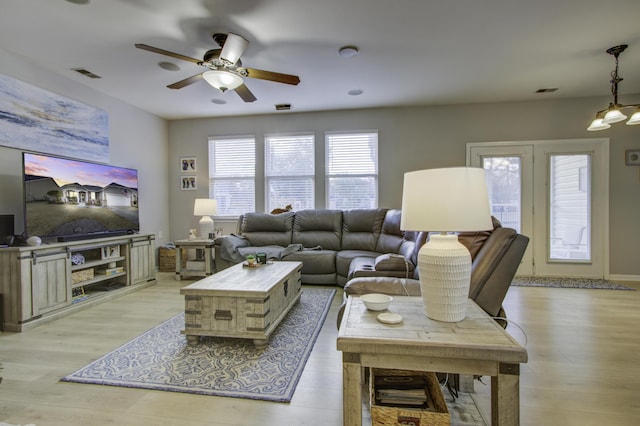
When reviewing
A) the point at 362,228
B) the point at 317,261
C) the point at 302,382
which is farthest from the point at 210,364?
the point at 362,228

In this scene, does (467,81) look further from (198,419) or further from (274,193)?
(198,419)

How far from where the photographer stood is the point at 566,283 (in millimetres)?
4000

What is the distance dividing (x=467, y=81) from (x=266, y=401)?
413 cm

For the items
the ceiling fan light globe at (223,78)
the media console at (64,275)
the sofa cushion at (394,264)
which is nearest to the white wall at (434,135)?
the media console at (64,275)

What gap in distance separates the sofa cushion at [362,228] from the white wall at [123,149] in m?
3.29

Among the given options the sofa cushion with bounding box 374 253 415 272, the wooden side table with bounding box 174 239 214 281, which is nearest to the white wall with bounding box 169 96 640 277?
the wooden side table with bounding box 174 239 214 281

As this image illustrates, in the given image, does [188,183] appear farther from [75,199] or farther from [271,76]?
[271,76]

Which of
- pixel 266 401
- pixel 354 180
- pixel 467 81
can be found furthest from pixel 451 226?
pixel 354 180

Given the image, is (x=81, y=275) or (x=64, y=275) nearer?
(x=64, y=275)

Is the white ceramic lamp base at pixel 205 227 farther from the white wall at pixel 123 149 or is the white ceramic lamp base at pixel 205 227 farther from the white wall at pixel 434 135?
the white wall at pixel 123 149

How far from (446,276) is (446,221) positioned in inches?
9.5

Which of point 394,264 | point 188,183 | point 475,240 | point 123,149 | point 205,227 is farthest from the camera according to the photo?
point 188,183

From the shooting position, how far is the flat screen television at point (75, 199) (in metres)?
2.81

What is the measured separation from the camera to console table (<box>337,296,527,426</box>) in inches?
39.6
